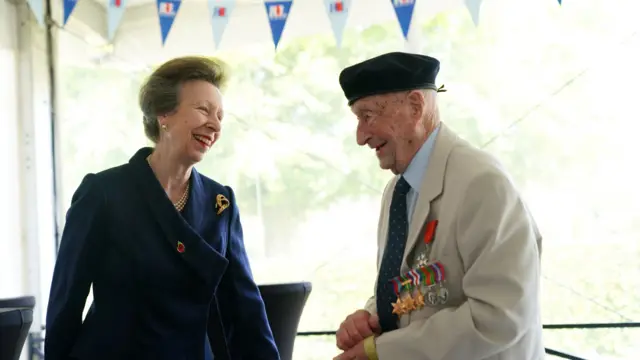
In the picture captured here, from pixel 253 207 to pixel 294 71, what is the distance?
0.80 metres

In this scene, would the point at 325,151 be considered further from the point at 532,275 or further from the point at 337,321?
the point at 532,275

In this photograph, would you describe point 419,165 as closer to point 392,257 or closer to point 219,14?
point 392,257

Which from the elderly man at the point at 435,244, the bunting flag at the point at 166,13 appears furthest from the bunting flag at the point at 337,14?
the elderly man at the point at 435,244

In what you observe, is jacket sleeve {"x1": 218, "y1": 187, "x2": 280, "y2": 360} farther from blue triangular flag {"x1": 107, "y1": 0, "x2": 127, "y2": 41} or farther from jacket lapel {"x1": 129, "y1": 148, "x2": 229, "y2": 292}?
blue triangular flag {"x1": 107, "y1": 0, "x2": 127, "y2": 41}

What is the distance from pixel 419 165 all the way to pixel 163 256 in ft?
2.55

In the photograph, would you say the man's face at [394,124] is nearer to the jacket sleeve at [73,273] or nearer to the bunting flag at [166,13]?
the jacket sleeve at [73,273]

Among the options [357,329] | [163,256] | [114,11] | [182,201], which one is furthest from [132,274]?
[114,11]

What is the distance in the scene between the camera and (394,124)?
1.64 meters

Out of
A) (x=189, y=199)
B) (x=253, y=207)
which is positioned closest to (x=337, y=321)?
(x=253, y=207)

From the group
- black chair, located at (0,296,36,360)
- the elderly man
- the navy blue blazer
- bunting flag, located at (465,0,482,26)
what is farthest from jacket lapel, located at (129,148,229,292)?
bunting flag, located at (465,0,482,26)

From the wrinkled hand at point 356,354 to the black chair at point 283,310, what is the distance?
1084 millimetres

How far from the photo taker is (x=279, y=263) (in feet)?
14.1

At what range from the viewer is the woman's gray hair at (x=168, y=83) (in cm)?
220

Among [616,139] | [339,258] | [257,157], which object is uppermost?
[616,139]
